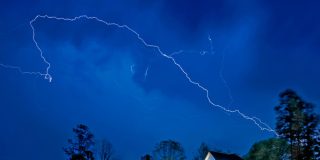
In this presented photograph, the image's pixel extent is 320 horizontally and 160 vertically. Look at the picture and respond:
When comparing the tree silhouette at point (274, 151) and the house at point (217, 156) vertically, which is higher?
the house at point (217, 156)

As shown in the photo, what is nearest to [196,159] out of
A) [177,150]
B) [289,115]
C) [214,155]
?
[177,150]

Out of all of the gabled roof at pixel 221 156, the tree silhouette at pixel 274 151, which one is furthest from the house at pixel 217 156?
the tree silhouette at pixel 274 151

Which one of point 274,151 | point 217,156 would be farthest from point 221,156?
point 274,151

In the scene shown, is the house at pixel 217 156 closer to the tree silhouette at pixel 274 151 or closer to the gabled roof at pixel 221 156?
the gabled roof at pixel 221 156

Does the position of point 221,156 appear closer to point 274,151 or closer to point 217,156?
point 217,156

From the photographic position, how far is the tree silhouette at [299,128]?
35281 mm

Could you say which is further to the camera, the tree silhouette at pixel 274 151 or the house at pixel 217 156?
the house at pixel 217 156

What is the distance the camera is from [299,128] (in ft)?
118

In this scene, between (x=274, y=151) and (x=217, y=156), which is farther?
(x=217, y=156)

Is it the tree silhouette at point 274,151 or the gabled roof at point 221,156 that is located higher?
the gabled roof at point 221,156

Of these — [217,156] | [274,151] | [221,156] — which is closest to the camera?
[274,151]

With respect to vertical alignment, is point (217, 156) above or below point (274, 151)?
above

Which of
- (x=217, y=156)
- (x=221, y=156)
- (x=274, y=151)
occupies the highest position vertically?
(x=221, y=156)

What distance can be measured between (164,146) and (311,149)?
84.8ft
